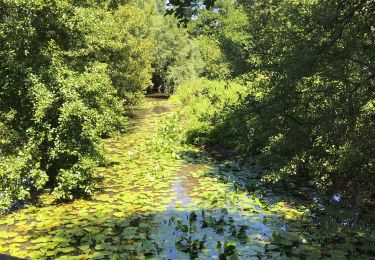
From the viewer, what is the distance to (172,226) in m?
8.71

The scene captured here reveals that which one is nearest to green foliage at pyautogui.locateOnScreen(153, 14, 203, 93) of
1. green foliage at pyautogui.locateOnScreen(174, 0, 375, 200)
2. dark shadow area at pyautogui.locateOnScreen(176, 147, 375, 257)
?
dark shadow area at pyautogui.locateOnScreen(176, 147, 375, 257)

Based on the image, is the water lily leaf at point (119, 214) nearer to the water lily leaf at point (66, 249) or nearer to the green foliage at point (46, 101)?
the green foliage at point (46, 101)

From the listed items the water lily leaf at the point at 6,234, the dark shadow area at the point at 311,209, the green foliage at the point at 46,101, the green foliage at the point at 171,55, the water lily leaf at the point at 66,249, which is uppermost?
the green foliage at the point at 171,55

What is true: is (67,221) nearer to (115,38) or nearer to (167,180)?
(167,180)

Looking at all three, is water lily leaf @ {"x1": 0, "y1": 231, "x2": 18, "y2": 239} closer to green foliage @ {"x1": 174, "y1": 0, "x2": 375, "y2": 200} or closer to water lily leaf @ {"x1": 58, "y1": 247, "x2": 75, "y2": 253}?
water lily leaf @ {"x1": 58, "y1": 247, "x2": 75, "y2": 253}

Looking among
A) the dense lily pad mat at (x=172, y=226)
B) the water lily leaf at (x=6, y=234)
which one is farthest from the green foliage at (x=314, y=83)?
the water lily leaf at (x=6, y=234)

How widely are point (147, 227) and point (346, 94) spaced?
5303 millimetres

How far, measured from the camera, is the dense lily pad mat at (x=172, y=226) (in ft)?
24.1

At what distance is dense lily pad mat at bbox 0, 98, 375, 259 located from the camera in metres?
7.35

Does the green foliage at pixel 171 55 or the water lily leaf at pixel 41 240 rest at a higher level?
the green foliage at pixel 171 55

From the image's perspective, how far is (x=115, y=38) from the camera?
21812mm

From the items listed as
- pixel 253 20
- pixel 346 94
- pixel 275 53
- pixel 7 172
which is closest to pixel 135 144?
pixel 7 172

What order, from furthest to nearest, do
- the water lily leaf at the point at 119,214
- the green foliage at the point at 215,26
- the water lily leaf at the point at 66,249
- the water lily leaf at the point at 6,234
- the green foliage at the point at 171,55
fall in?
the green foliage at the point at 215,26 < the green foliage at the point at 171,55 < the water lily leaf at the point at 119,214 < the water lily leaf at the point at 6,234 < the water lily leaf at the point at 66,249

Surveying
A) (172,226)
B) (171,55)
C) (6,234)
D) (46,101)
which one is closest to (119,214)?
(172,226)
